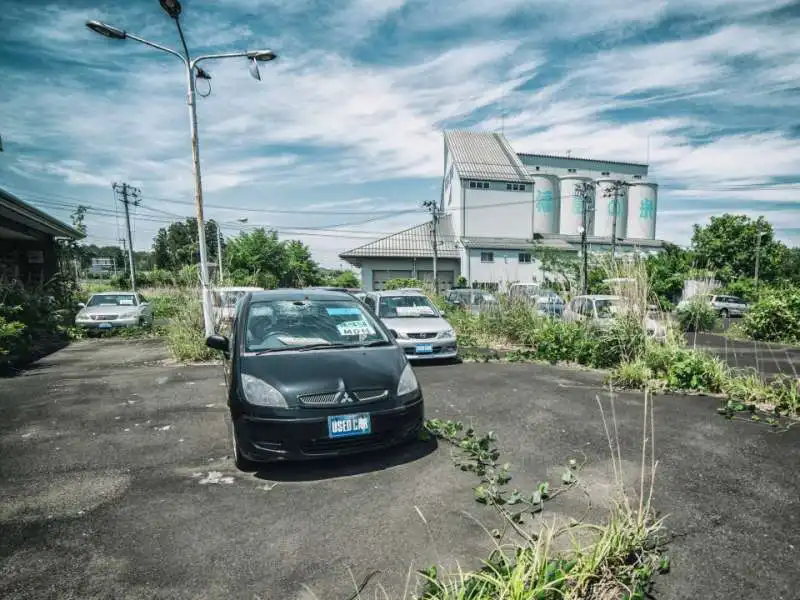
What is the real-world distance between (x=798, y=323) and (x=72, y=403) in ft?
54.6

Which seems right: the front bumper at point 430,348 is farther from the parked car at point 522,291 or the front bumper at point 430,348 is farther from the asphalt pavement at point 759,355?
the asphalt pavement at point 759,355

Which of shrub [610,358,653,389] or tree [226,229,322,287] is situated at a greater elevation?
tree [226,229,322,287]

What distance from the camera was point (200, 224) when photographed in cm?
1000

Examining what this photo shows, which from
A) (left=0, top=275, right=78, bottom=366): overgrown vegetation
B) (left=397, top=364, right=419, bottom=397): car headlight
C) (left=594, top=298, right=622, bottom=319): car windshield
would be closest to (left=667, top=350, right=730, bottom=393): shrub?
(left=594, top=298, right=622, bottom=319): car windshield

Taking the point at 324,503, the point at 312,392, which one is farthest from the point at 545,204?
the point at 324,503

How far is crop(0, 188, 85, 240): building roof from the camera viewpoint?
1185 centimetres

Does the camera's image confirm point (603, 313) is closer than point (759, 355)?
Yes

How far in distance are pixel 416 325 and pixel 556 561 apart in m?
6.79

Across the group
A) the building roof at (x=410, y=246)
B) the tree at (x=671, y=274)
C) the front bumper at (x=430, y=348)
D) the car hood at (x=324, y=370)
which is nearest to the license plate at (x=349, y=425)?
the car hood at (x=324, y=370)

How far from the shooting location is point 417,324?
8984 millimetres

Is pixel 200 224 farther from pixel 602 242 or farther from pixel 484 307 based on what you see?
pixel 602 242

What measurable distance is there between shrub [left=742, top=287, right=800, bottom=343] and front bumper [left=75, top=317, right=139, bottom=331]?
19.9 meters

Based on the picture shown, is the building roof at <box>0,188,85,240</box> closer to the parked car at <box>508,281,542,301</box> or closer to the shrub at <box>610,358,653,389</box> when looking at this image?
the parked car at <box>508,281,542,301</box>

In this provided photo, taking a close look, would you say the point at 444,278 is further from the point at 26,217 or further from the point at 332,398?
the point at 332,398
